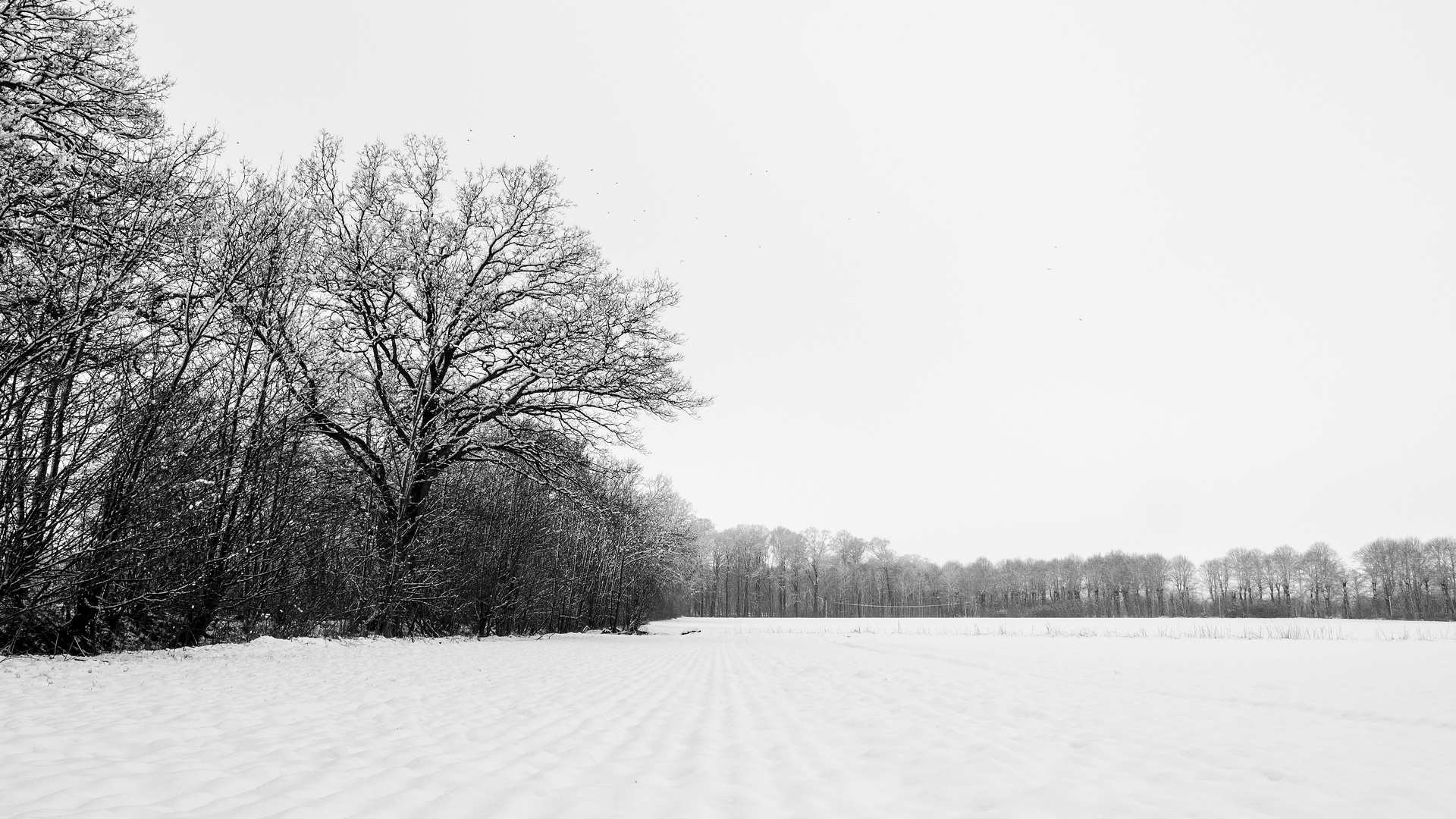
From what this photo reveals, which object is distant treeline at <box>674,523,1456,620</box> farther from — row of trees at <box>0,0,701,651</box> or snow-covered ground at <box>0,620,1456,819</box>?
snow-covered ground at <box>0,620,1456,819</box>

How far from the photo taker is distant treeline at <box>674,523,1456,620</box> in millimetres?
68438

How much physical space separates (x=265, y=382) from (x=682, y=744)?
859 centimetres

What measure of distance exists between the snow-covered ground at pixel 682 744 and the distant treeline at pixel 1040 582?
59091 millimetres

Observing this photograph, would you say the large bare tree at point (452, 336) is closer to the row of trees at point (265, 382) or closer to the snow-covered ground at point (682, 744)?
the row of trees at point (265, 382)

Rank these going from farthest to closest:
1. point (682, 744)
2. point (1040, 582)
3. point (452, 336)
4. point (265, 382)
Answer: point (1040, 582)
point (452, 336)
point (265, 382)
point (682, 744)

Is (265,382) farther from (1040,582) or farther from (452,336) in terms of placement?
(1040,582)

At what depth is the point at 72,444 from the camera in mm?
6309

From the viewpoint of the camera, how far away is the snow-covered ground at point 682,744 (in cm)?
248

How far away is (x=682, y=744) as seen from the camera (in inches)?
147

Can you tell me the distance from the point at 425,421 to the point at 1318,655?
735 inches

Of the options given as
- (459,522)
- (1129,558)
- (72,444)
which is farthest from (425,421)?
(1129,558)

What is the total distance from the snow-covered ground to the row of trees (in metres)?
1.48

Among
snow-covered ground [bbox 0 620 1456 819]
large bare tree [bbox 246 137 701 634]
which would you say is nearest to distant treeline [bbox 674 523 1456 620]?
large bare tree [bbox 246 137 701 634]

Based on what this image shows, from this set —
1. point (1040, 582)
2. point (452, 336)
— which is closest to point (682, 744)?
point (452, 336)
